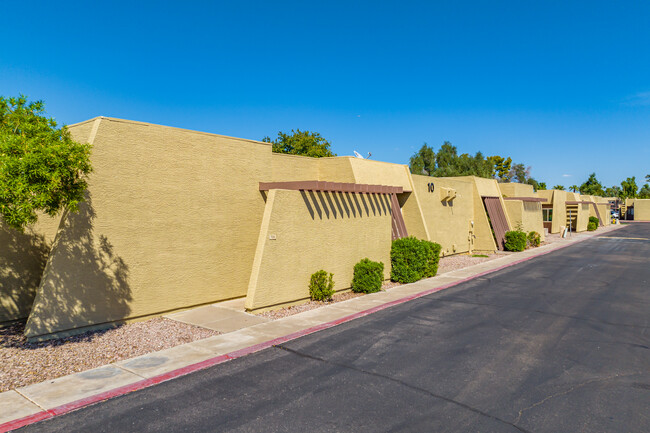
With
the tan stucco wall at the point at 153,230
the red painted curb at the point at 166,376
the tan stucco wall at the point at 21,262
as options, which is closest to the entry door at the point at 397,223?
the red painted curb at the point at 166,376

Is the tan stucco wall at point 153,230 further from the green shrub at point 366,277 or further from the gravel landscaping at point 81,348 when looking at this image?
the green shrub at point 366,277

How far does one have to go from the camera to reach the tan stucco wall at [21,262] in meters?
10.7

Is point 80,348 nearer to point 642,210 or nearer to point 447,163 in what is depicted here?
point 447,163

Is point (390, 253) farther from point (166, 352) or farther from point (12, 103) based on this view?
point (12, 103)

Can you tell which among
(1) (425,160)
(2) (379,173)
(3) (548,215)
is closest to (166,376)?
(2) (379,173)

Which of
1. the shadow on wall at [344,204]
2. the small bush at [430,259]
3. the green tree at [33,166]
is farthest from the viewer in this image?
the small bush at [430,259]

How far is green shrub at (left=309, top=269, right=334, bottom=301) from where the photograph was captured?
13773 mm

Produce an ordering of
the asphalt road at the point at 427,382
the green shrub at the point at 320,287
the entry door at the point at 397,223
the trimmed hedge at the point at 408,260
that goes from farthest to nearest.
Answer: the entry door at the point at 397,223, the trimmed hedge at the point at 408,260, the green shrub at the point at 320,287, the asphalt road at the point at 427,382

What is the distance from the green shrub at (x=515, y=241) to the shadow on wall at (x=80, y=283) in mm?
26111

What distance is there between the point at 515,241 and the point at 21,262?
28.4 m

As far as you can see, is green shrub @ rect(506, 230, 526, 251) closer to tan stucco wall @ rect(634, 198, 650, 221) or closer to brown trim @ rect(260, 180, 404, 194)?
brown trim @ rect(260, 180, 404, 194)

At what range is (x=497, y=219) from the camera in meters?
30.7

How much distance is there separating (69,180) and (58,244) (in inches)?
78.8

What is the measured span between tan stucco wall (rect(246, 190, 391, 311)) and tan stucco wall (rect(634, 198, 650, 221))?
98681 mm
